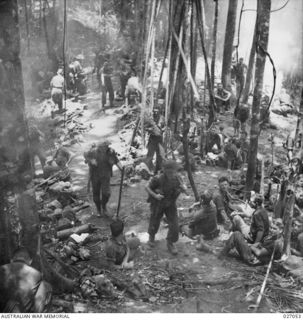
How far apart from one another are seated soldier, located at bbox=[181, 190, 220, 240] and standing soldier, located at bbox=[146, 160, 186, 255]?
622 mm

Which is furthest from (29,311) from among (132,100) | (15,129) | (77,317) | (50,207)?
(132,100)

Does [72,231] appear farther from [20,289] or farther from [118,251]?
[20,289]

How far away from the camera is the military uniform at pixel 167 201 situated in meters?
6.98

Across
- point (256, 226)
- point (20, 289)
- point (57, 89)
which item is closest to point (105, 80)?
point (57, 89)

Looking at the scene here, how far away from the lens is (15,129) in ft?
16.4

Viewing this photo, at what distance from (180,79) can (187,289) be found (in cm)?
363

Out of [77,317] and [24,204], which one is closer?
[77,317]

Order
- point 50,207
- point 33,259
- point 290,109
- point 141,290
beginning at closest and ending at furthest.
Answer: point 33,259
point 141,290
point 50,207
point 290,109

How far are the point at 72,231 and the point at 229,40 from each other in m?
11.4

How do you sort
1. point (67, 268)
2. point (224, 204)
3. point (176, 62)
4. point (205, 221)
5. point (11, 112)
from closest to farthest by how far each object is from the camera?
point (176, 62) < point (11, 112) < point (67, 268) < point (205, 221) < point (224, 204)

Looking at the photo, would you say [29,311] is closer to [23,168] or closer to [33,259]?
[33,259]

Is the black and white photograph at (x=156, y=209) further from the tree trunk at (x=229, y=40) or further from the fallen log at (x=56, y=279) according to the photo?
the tree trunk at (x=229, y=40)

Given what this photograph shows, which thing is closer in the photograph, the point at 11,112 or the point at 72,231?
the point at 11,112

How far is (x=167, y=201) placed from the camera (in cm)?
709
